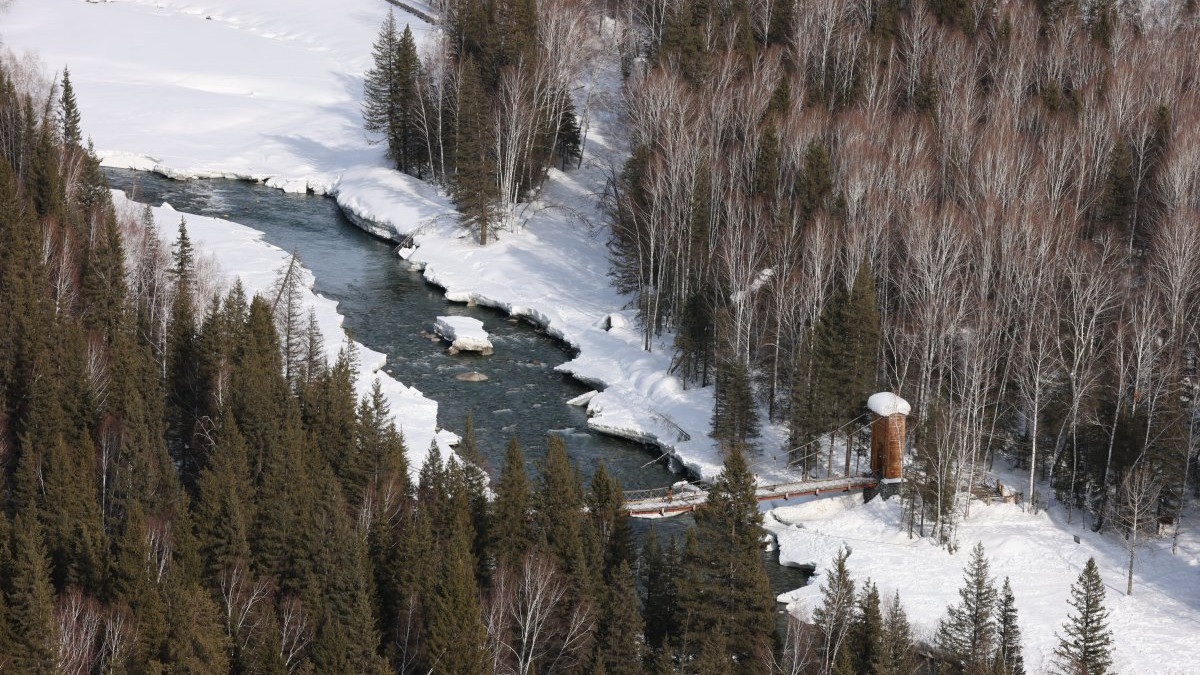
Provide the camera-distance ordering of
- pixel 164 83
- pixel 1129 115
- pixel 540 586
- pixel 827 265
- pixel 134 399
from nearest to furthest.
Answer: pixel 540 586 → pixel 134 399 → pixel 827 265 → pixel 1129 115 → pixel 164 83

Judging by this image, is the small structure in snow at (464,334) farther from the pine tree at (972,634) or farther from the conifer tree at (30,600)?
the pine tree at (972,634)

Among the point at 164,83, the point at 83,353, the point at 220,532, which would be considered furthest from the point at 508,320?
the point at 164,83

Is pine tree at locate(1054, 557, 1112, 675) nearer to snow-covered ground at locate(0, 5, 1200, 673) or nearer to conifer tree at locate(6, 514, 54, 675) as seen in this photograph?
snow-covered ground at locate(0, 5, 1200, 673)

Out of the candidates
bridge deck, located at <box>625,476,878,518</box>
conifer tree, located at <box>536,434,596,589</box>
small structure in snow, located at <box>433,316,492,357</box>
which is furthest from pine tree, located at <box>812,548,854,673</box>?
small structure in snow, located at <box>433,316,492,357</box>

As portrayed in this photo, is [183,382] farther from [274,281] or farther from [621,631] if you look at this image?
[621,631]

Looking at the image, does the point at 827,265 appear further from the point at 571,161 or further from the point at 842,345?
the point at 571,161

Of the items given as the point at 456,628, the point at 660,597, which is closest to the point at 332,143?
the point at 660,597
